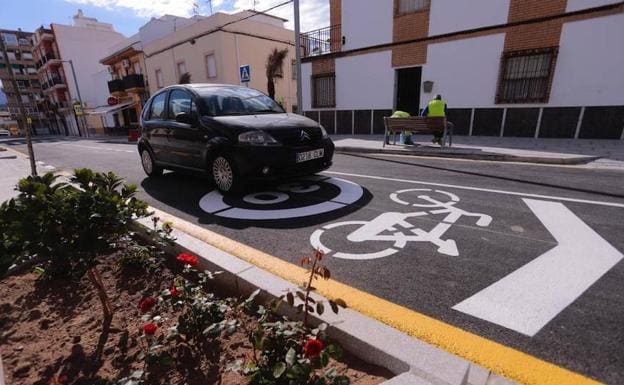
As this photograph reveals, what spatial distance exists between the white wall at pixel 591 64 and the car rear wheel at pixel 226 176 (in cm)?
1046

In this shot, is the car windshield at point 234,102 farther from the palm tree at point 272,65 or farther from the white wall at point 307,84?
the palm tree at point 272,65

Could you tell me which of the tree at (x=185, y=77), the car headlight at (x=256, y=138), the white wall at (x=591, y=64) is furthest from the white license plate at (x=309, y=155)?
the tree at (x=185, y=77)

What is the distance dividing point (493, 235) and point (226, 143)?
349cm

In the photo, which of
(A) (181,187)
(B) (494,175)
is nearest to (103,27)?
(A) (181,187)

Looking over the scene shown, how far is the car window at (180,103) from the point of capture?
521cm

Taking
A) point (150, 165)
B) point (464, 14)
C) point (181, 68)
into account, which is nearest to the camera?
point (150, 165)

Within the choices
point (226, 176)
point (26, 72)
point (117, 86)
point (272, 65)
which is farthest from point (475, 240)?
point (26, 72)

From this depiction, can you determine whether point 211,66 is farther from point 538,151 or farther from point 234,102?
point 538,151

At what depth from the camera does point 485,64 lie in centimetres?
1097

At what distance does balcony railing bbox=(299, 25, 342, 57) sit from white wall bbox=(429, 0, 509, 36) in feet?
15.9

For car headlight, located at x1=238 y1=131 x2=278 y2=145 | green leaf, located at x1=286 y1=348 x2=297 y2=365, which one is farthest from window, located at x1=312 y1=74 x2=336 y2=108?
green leaf, located at x1=286 y1=348 x2=297 y2=365

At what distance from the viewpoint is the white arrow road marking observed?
1.95 metres

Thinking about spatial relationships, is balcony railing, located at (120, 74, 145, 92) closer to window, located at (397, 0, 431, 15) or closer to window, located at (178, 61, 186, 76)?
window, located at (178, 61, 186, 76)

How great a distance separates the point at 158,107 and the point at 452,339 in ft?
20.3
